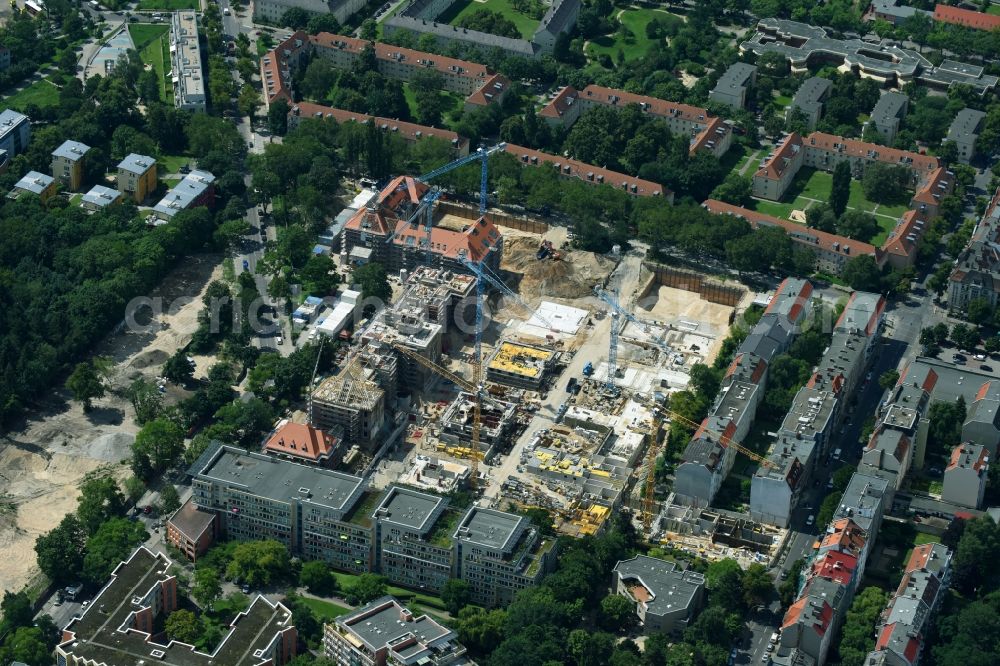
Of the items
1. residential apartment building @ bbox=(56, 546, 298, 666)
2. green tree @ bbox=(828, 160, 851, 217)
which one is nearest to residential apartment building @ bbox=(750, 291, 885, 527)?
green tree @ bbox=(828, 160, 851, 217)

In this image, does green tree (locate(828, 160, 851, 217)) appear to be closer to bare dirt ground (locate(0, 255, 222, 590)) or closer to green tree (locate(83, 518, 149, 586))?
bare dirt ground (locate(0, 255, 222, 590))

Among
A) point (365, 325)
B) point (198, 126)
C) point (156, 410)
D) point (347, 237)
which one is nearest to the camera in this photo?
point (156, 410)

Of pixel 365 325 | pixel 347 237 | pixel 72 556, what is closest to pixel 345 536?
pixel 72 556

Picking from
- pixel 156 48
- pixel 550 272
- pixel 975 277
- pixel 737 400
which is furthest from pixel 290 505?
pixel 156 48

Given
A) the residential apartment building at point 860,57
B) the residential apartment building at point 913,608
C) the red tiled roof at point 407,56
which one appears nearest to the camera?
the residential apartment building at point 913,608

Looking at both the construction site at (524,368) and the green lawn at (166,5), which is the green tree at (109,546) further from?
the green lawn at (166,5)

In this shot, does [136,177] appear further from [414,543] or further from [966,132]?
[966,132]

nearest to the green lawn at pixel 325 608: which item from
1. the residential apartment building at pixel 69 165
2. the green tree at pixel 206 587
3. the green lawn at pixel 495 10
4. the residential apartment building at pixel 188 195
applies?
the green tree at pixel 206 587

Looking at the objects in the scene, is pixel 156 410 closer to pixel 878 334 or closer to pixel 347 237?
pixel 347 237
